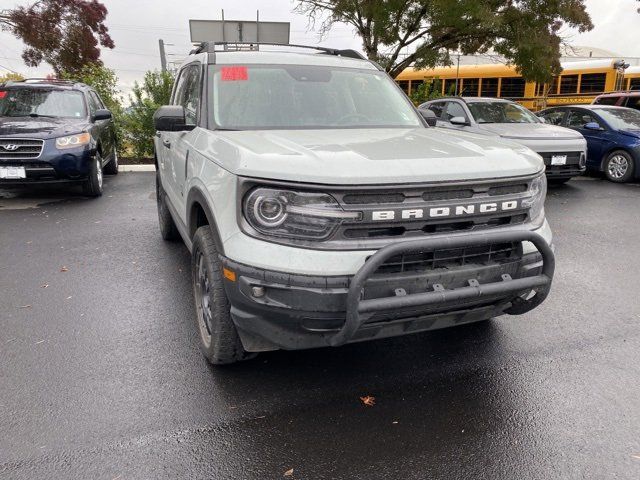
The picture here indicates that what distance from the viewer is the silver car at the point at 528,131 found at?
9.23 metres

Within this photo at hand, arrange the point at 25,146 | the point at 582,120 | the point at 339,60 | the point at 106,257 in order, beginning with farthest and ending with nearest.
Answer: the point at 582,120 < the point at 25,146 < the point at 106,257 < the point at 339,60

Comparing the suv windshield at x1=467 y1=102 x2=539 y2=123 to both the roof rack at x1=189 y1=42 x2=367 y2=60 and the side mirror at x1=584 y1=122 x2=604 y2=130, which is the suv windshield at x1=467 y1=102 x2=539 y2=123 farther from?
the roof rack at x1=189 y1=42 x2=367 y2=60

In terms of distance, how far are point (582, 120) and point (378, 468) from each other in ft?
36.8

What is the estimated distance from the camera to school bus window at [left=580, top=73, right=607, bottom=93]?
20328mm

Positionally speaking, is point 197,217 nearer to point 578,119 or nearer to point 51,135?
point 51,135

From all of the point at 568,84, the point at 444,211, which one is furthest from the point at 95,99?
the point at 568,84

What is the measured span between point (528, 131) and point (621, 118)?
124 inches

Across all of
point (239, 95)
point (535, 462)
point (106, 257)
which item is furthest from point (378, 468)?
point (106, 257)

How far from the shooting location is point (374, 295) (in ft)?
8.21

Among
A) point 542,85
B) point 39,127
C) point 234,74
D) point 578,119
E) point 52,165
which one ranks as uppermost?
point 542,85

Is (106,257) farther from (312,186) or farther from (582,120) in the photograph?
(582,120)

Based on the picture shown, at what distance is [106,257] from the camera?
564 centimetres

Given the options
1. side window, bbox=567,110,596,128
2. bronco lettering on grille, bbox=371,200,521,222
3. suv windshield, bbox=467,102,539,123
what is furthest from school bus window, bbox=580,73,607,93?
bronco lettering on grille, bbox=371,200,521,222

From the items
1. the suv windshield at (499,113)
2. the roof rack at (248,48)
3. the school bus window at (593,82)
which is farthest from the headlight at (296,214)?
the school bus window at (593,82)
